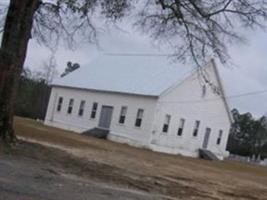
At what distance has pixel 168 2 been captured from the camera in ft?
75.7

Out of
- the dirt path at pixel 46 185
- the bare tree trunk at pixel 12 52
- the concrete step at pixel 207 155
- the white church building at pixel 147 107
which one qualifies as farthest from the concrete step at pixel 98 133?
the dirt path at pixel 46 185

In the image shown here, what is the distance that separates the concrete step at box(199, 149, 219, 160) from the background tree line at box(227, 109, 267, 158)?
150 feet

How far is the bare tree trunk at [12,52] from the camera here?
19.8m

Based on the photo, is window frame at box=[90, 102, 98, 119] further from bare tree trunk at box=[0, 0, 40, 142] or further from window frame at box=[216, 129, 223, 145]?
bare tree trunk at box=[0, 0, 40, 142]

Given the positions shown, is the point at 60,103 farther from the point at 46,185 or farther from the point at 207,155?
the point at 46,185

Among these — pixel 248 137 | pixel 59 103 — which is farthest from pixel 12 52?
pixel 248 137

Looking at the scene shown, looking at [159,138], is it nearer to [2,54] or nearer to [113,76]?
[113,76]

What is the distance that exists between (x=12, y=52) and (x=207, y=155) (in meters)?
32.6

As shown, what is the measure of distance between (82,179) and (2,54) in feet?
21.2

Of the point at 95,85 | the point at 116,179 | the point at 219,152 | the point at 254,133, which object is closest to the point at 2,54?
the point at 116,179

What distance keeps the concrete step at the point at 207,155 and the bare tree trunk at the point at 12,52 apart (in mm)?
31489

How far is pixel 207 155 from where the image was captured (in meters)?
50.2

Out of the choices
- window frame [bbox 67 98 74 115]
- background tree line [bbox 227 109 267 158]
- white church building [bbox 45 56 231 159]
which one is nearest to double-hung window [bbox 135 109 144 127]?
white church building [bbox 45 56 231 159]

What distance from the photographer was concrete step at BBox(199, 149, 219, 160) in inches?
1962
